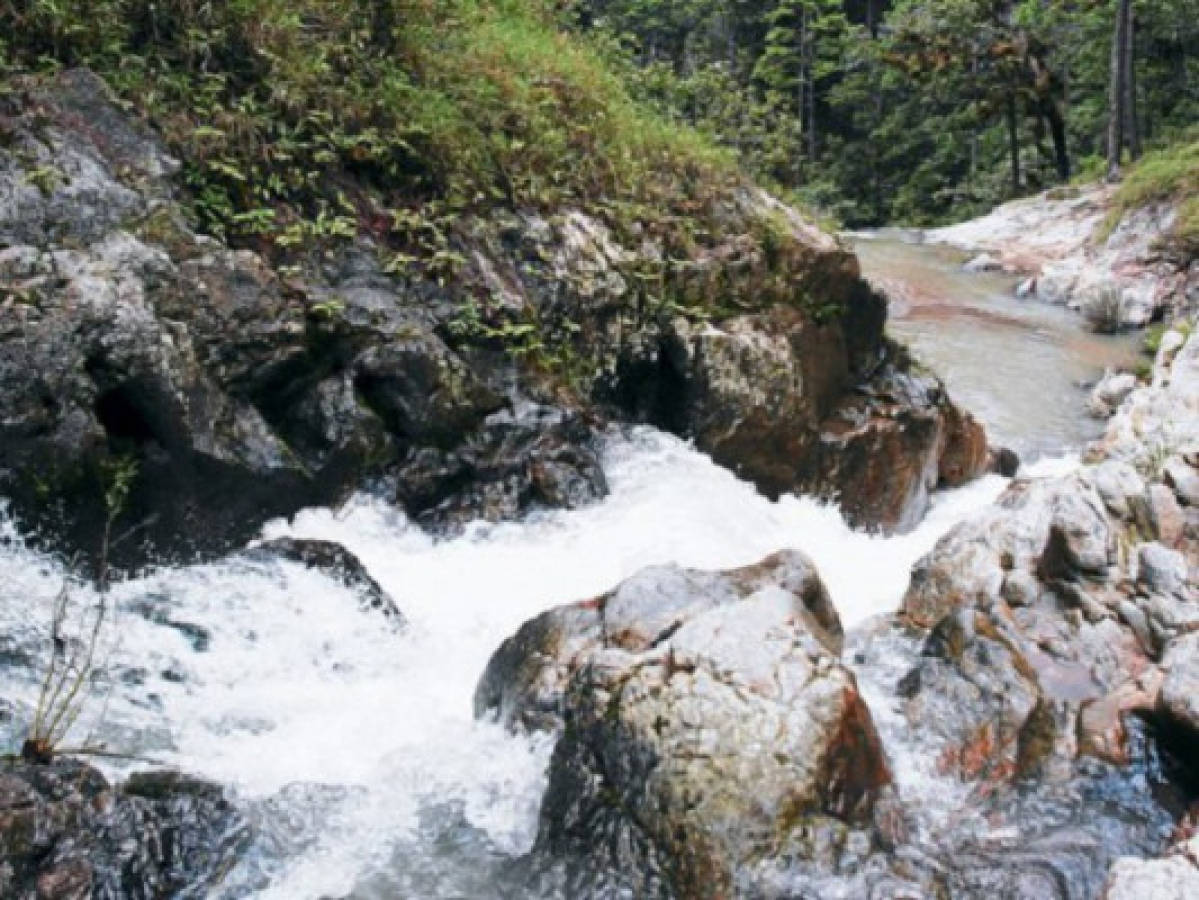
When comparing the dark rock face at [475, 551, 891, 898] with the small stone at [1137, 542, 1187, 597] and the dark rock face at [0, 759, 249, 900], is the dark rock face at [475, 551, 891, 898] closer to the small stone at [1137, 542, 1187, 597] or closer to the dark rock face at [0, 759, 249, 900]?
the dark rock face at [0, 759, 249, 900]

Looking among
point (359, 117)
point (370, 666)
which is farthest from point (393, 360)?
point (370, 666)

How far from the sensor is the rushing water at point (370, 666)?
17.9 ft

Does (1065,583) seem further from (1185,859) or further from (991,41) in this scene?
(991,41)

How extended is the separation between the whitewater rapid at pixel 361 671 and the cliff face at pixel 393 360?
0.42 m

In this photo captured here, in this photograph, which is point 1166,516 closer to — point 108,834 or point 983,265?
point 108,834

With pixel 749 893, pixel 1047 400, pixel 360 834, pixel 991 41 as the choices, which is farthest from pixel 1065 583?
pixel 991 41

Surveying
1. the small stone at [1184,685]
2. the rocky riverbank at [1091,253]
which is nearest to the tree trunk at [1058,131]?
the rocky riverbank at [1091,253]

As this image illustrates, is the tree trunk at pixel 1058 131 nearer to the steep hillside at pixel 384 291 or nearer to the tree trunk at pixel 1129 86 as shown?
the tree trunk at pixel 1129 86

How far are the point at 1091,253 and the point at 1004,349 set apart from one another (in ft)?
26.8

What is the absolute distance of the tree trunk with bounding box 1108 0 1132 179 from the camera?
2755 cm

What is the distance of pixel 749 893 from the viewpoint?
4.87 metres

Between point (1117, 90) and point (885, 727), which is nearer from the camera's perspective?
point (885, 727)

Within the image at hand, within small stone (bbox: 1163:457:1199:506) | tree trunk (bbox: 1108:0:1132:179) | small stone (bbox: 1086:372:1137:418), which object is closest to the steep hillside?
small stone (bbox: 1163:457:1199:506)

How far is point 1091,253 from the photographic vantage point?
25.5 m
